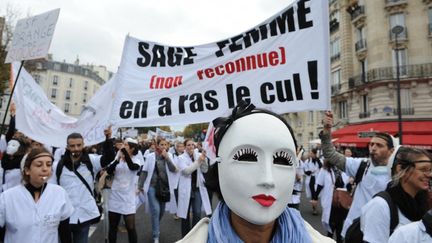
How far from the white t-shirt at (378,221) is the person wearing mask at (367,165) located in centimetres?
108

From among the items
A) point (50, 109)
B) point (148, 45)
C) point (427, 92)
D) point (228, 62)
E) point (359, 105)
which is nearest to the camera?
point (228, 62)

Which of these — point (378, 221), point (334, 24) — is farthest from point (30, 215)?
point (334, 24)

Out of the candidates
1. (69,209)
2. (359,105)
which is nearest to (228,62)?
(69,209)

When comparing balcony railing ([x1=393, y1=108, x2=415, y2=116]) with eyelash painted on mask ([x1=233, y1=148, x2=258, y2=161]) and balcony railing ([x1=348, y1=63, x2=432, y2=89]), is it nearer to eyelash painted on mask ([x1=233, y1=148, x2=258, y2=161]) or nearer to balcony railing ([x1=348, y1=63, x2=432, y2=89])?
balcony railing ([x1=348, y1=63, x2=432, y2=89])

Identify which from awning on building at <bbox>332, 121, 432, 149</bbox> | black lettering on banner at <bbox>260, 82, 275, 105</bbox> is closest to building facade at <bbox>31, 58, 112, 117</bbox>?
awning on building at <bbox>332, 121, 432, 149</bbox>

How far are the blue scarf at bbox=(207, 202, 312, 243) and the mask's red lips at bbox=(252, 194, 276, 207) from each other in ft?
0.67

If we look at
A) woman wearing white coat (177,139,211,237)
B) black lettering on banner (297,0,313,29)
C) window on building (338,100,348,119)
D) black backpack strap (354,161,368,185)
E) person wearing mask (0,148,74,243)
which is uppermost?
window on building (338,100,348,119)

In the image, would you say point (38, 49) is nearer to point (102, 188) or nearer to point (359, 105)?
point (102, 188)

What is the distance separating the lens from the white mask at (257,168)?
125cm

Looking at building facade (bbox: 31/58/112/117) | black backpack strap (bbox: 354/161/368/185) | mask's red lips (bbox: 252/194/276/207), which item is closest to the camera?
mask's red lips (bbox: 252/194/276/207)

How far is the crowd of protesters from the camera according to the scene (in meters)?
2.27

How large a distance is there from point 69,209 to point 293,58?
2.70 m

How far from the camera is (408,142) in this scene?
18750mm

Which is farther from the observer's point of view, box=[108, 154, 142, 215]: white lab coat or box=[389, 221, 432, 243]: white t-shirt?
box=[108, 154, 142, 215]: white lab coat
